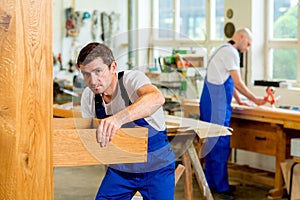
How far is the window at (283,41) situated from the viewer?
655 centimetres

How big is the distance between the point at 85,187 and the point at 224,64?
1.85 metres

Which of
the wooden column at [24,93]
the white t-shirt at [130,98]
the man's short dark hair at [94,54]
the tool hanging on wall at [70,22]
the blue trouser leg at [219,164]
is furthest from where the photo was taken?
the tool hanging on wall at [70,22]

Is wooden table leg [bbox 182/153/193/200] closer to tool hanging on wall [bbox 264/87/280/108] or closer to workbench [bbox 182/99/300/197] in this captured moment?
workbench [bbox 182/99/300/197]

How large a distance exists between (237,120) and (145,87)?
3.88 meters

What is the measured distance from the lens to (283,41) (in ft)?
21.8

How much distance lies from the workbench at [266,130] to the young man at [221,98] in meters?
0.21

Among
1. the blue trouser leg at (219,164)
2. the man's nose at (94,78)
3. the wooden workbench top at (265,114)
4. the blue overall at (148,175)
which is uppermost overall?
the man's nose at (94,78)

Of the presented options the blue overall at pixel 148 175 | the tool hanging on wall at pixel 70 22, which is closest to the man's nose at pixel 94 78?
the blue overall at pixel 148 175

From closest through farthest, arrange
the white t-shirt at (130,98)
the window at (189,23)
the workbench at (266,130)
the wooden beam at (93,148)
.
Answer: the wooden beam at (93,148)
the white t-shirt at (130,98)
the workbench at (266,130)
the window at (189,23)

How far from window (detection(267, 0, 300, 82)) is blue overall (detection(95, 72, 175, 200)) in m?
3.94

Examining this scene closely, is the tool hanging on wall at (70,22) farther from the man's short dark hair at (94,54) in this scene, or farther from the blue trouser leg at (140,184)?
the man's short dark hair at (94,54)

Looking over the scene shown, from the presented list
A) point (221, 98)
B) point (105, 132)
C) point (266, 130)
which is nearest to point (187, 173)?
point (221, 98)

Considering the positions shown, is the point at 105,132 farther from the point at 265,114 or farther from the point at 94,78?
the point at 265,114

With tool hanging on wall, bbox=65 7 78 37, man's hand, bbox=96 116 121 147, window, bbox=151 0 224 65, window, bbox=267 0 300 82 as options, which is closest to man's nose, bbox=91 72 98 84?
man's hand, bbox=96 116 121 147
